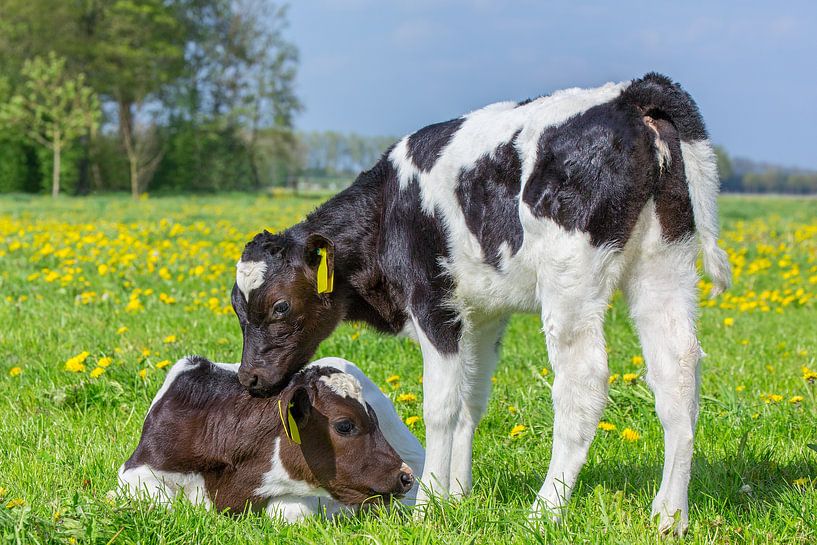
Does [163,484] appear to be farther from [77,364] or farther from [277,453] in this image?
[77,364]

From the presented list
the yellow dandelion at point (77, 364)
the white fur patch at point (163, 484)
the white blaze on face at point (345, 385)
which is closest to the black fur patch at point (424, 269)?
the white blaze on face at point (345, 385)

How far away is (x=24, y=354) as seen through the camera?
262 inches

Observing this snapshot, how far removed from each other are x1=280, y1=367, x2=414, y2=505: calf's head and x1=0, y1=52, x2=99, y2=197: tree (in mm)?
40204

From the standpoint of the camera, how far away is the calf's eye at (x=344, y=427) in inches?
171

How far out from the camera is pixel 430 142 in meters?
4.29

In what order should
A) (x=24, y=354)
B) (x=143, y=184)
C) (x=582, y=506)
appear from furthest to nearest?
1. (x=143, y=184)
2. (x=24, y=354)
3. (x=582, y=506)

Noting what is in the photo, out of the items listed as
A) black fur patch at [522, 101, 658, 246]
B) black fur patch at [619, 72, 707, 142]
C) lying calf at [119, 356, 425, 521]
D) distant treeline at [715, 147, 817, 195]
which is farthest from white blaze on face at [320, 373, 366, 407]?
distant treeline at [715, 147, 817, 195]

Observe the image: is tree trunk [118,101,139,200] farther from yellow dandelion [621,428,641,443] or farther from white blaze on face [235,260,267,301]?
yellow dandelion [621,428,641,443]

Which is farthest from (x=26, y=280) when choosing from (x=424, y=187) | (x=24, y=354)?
(x=424, y=187)

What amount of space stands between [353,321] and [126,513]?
5.22 feet

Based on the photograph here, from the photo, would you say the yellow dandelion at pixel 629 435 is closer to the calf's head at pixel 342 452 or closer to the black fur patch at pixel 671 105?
the calf's head at pixel 342 452

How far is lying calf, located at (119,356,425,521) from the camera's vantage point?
14.1ft

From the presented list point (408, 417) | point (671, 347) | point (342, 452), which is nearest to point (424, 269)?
point (342, 452)

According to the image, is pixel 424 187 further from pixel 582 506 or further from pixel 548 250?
pixel 582 506
